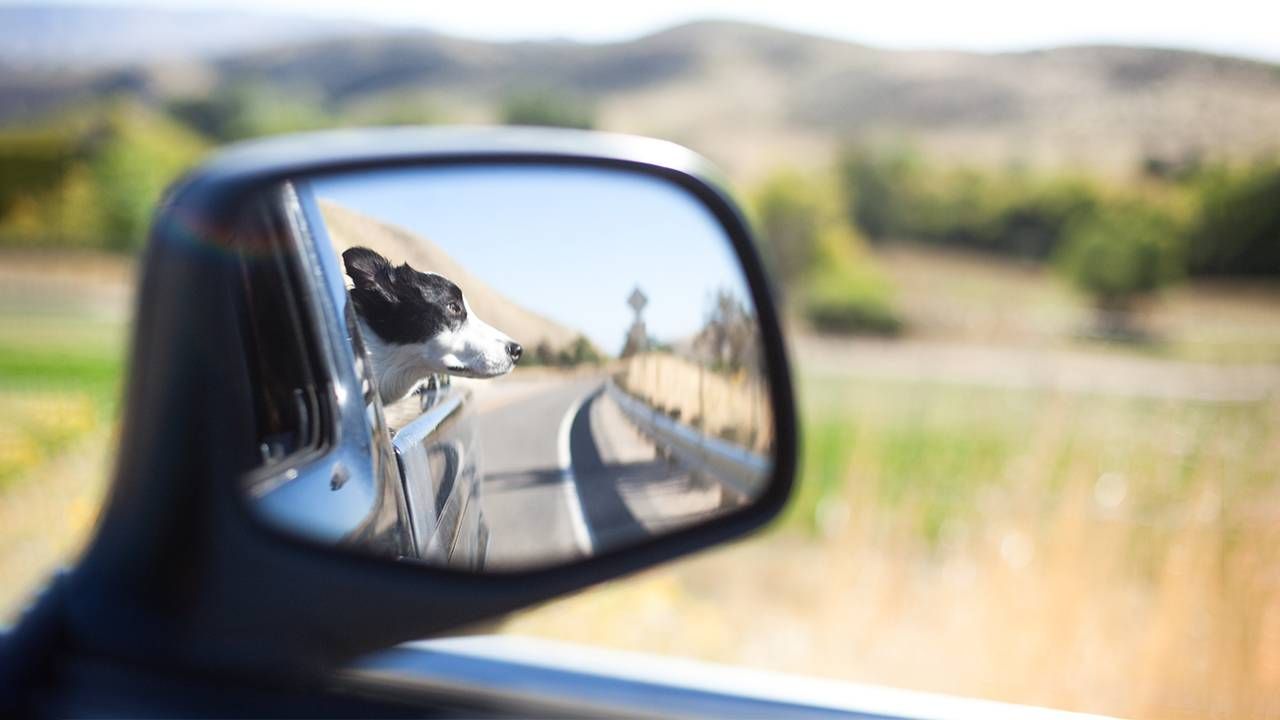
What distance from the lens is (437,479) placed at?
4.01ft

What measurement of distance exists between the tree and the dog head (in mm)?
18859

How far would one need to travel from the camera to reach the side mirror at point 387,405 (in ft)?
3.93

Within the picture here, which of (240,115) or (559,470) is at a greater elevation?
(240,115)

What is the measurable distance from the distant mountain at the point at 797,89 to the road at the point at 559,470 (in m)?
16.6

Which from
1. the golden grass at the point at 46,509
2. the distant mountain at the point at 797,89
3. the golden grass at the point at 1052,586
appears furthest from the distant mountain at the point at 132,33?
the golden grass at the point at 1052,586

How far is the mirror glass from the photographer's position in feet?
3.93

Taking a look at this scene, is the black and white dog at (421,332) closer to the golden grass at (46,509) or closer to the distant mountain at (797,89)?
the golden grass at (46,509)

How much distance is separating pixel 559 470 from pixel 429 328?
22 cm

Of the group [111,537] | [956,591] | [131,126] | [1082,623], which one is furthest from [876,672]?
[131,126]

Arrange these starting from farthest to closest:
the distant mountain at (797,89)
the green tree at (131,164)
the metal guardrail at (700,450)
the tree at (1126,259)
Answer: the distant mountain at (797,89)
the tree at (1126,259)
the green tree at (131,164)
the metal guardrail at (700,450)

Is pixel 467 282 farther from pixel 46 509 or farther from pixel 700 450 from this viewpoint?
pixel 46 509

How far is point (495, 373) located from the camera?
119 cm

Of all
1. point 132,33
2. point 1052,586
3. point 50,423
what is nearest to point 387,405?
point 1052,586

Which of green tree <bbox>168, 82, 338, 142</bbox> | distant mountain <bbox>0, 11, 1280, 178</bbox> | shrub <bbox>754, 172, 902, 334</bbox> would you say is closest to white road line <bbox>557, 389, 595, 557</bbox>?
distant mountain <bbox>0, 11, 1280, 178</bbox>
